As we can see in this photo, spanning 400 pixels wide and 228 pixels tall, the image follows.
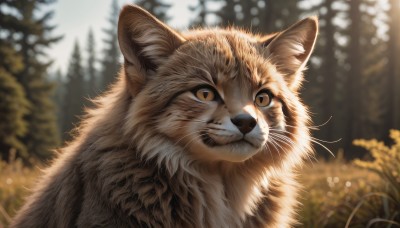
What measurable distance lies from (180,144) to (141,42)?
0.82m

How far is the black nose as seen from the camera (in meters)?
3.07

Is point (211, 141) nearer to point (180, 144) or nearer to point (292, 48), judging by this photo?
point (180, 144)

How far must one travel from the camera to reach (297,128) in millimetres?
3748

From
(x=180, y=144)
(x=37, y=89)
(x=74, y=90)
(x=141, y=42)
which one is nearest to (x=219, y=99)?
(x=180, y=144)

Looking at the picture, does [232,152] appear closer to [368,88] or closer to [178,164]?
[178,164]

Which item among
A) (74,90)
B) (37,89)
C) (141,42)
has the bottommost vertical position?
(74,90)

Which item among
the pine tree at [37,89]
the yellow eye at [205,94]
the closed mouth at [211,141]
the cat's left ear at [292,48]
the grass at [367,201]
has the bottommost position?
the pine tree at [37,89]

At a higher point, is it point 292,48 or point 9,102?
point 292,48

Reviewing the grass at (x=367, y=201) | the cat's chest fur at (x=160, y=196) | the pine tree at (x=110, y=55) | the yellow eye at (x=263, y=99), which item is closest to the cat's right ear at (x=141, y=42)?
the cat's chest fur at (x=160, y=196)

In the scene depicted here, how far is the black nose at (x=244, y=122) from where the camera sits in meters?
3.07

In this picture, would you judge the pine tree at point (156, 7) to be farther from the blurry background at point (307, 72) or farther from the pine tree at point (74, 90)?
the pine tree at point (74, 90)

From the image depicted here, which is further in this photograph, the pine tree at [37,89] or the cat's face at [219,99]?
the pine tree at [37,89]

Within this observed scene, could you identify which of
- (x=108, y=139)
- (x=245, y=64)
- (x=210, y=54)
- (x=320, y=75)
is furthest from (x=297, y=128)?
(x=320, y=75)

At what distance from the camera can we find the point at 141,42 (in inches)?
136
